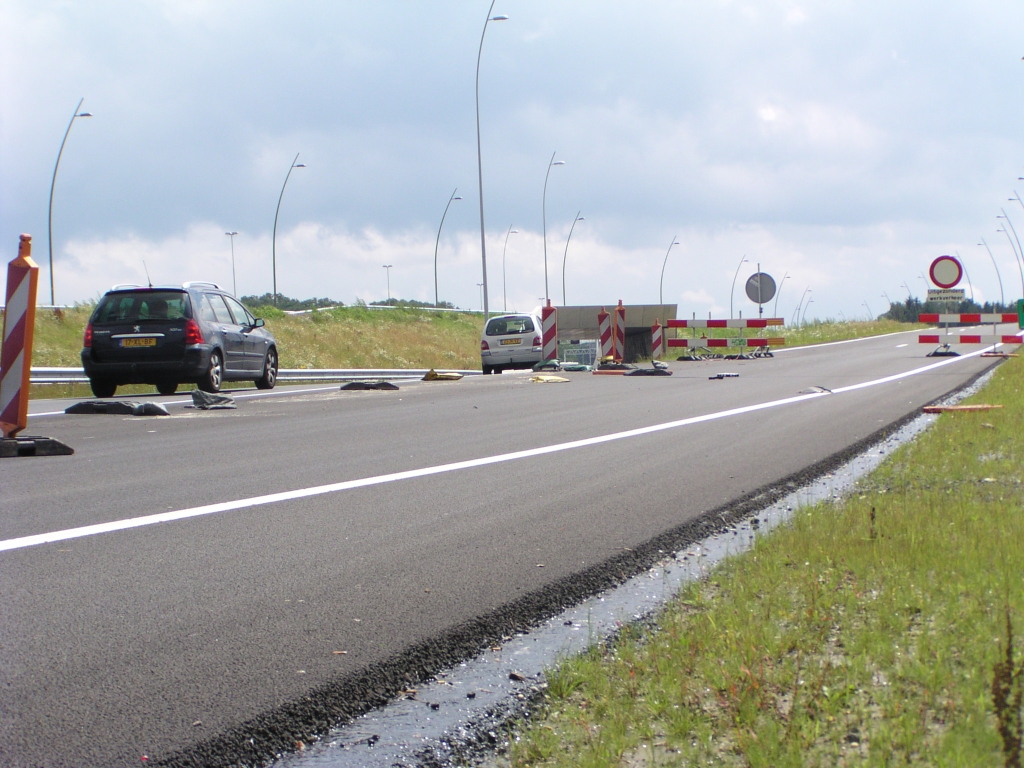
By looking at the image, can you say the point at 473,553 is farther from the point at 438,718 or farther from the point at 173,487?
the point at 173,487

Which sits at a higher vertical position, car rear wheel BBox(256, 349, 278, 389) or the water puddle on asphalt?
car rear wheel BBox(256, 349, 278, 389)

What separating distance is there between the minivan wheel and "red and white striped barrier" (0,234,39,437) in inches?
284

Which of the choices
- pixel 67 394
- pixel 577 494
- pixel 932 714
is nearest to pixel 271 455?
pixel 577 494

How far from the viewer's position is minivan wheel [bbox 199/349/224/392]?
16.4 m

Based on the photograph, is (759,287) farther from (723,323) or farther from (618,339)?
(618,339)

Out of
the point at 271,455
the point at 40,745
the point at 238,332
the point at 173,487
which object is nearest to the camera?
the point at 40,745

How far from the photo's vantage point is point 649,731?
2.96m

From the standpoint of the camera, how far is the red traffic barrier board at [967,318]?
87.8ft

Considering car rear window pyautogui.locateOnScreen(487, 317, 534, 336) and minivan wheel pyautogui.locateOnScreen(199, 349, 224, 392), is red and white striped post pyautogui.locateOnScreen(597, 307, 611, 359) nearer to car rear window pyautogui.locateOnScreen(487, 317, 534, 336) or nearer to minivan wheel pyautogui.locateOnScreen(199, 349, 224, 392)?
car rear window pyautogui.locateOnScreen(487, 317, 534, 336)

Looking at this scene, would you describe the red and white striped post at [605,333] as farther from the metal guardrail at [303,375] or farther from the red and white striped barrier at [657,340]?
the metal guardrail at [303,375]

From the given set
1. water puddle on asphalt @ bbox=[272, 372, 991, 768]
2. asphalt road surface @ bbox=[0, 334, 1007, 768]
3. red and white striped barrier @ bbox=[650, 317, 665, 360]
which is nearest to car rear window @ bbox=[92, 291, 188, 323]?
asphalt road surface @ bbox=[0, 334, 1007, 768]

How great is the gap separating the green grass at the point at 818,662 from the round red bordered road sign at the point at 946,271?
1792cm

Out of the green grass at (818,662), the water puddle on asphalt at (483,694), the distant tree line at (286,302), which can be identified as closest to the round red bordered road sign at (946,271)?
the green grass at (818,662)

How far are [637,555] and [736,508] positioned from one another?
148 centimetres
